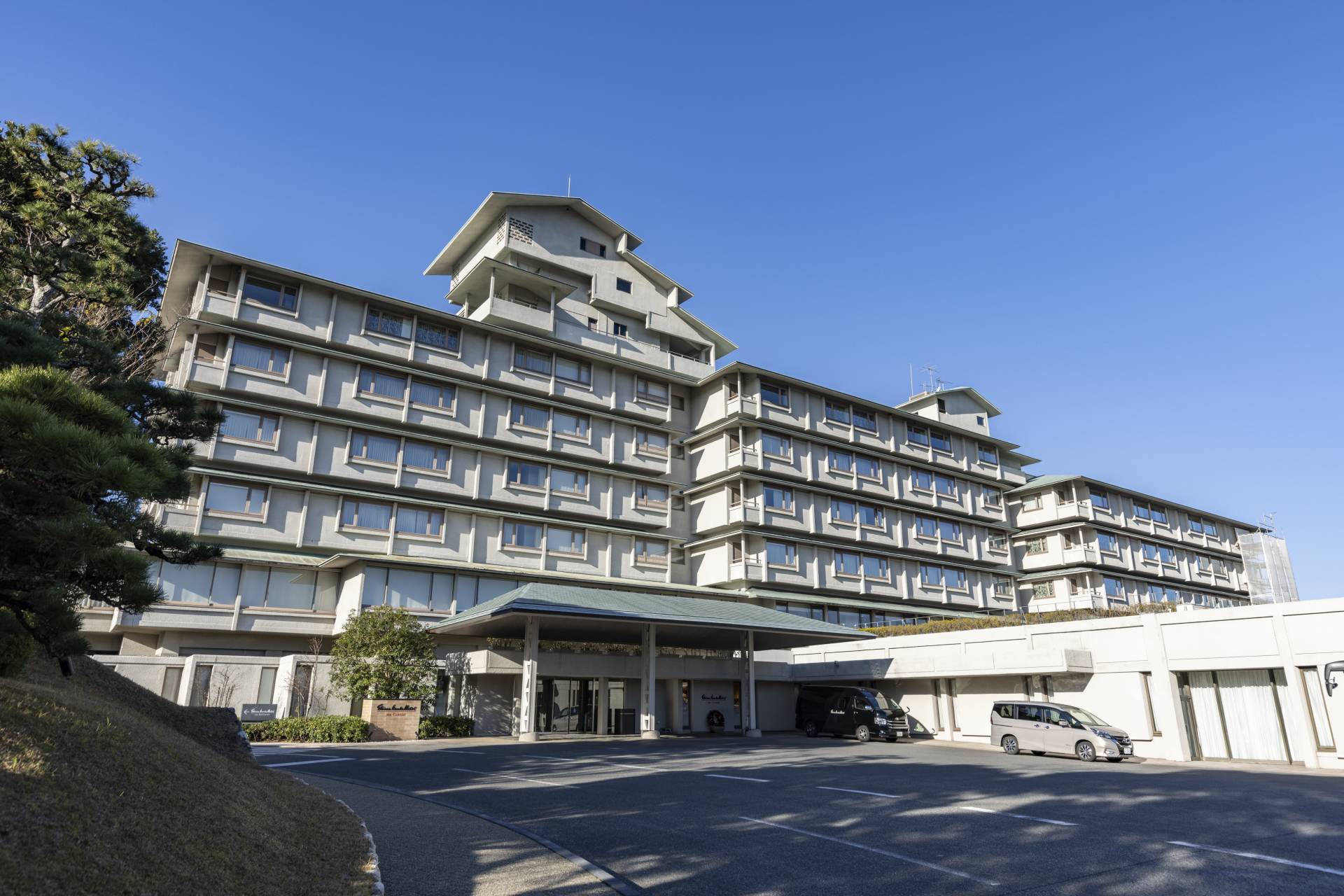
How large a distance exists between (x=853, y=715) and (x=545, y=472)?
21.1m

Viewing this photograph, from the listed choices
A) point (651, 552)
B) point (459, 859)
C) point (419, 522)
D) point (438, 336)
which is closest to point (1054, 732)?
point (459, 859)

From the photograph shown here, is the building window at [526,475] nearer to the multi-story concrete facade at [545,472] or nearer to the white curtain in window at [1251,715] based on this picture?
the multi-story concrete facade at [545,472]

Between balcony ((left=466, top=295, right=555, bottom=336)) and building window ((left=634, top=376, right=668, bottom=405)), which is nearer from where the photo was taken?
balcony ((left=466, top=295, right=555, bottom=336))

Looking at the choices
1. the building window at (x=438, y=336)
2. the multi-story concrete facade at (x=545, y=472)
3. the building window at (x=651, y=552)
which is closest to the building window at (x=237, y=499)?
the multi-story concrete facade at (x=545, y=472)

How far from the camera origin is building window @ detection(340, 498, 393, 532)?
3872 cm

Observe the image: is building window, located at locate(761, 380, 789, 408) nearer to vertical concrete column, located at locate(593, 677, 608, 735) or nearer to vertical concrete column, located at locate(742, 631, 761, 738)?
vertical concrete column, located at locate(742, 631, 761, 738)

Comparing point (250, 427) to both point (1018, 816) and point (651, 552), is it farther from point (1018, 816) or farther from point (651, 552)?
point (1018, 816)

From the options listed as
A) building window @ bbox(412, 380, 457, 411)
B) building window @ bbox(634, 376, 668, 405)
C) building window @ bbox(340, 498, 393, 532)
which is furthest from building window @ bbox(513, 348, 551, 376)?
building window @ bbox(340, 498, 393, 532)

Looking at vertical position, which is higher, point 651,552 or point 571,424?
point 571,424

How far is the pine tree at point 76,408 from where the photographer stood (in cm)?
788

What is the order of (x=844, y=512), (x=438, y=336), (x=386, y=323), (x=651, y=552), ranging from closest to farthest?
(x=386, y=323) < (x=438, y=336) < (x=651, y=552) < (x=844, y=512)

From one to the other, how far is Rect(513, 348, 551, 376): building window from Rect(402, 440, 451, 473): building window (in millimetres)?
6636

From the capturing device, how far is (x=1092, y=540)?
63469 mm

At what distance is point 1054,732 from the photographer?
2605 centimetres
